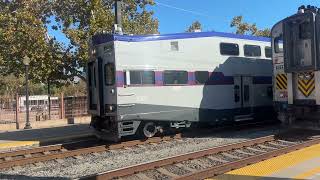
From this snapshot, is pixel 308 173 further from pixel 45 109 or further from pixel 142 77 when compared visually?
pixel 45 109

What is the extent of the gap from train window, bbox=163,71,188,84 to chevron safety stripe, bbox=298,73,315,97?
3823 mm

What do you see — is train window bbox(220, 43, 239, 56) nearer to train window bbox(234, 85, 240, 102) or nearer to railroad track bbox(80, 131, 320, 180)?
train window bbox(234, 85, 240, 102)

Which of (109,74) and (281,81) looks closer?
(109,74)

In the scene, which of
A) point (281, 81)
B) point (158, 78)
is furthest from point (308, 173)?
point (158, 78)

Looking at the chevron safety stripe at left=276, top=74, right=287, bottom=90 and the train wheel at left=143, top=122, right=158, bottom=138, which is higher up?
the chevron safety stripe at left=276, top=74, right=287, bottom=90

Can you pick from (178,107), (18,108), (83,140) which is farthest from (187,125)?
(18,108)

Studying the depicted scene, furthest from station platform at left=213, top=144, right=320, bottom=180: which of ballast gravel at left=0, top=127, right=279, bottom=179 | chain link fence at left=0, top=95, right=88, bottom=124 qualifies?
chain link fence at left=0, top=95, right=88, bottom=124

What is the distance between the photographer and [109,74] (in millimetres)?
15969

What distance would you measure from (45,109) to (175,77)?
15.4 metres

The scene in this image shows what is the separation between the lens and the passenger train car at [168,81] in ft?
51.5

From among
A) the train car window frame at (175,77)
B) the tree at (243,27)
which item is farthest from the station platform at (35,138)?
the tree at (243,27)

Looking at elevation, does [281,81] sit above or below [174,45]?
below

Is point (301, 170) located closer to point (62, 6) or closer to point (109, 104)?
point (109, 104)

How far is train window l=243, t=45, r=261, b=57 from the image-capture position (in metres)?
19.5
